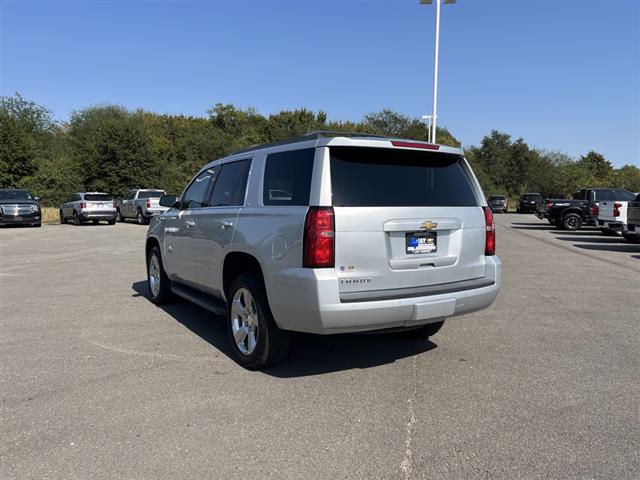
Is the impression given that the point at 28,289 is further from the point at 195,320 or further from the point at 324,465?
the point at 324,465

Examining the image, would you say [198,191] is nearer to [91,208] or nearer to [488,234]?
[488,234]

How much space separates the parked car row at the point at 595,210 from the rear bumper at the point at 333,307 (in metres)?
13.4

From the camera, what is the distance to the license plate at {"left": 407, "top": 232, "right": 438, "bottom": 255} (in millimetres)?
4035

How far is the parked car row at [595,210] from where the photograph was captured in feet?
57.0

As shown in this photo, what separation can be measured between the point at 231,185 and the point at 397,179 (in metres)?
1.85

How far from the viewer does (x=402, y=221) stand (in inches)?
156

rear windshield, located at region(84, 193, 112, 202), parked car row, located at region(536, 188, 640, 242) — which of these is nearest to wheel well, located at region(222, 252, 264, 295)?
parked car row, located at region(536, 188, 640, 242)

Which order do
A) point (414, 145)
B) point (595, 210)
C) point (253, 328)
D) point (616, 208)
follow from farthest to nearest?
point (595, 210) < point (616, 208) < point (253, 328) < point (414, 145)

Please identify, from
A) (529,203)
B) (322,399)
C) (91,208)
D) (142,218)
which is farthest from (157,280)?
(529,203)

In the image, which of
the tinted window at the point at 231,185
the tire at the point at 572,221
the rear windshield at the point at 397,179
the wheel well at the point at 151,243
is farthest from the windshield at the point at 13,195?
the tire at the point at 572,221

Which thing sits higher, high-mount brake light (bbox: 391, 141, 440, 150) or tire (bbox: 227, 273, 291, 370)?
high-mount brake light (bbox: 391, 141, 440, 150)

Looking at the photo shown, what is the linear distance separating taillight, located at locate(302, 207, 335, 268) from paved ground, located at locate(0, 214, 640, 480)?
1072mm

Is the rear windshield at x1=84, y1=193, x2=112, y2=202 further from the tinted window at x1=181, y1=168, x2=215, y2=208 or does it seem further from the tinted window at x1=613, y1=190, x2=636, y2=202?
the tinted window at x1=613, y1=190, x2=636, y2=202

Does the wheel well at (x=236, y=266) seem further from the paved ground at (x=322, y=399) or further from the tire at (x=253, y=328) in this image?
the paved ground at (x=322, y=399)
